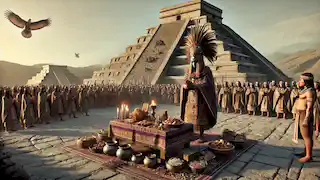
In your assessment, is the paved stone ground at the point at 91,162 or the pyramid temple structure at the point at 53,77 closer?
the paved stone ground at the point at 91,162

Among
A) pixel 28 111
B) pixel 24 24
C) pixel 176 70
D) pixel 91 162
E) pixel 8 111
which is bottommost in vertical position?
pixel 91 162

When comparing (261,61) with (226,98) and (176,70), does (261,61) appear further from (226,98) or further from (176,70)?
(226,98)

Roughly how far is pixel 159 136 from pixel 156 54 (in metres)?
24.0

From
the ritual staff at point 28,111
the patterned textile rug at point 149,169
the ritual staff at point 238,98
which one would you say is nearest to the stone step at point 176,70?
the ritual staff at point 238,98

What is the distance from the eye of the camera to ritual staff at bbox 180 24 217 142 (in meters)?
6.14

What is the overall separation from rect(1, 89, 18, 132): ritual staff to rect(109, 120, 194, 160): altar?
17.1 feet

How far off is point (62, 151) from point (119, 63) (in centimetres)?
2688

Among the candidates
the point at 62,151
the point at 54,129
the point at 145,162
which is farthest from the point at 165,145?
the point at 54,129

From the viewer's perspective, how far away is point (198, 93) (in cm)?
618

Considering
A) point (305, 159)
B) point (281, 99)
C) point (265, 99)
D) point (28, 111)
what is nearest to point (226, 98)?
point (265, 99)

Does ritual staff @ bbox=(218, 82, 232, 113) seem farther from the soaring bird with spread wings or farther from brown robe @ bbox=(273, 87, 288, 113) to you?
the soaring bird with spread wings

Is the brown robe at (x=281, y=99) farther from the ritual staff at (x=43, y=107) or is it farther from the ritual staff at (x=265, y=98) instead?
the ritual staff at (x=43, y=107)

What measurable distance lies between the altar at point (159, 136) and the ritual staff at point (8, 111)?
205 inches

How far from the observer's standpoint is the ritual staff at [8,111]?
7.89 metres
